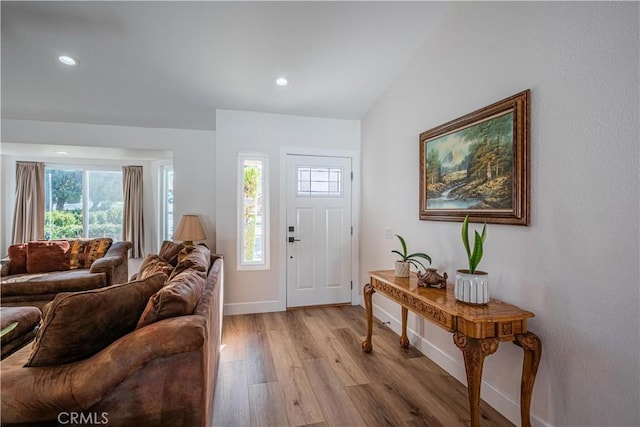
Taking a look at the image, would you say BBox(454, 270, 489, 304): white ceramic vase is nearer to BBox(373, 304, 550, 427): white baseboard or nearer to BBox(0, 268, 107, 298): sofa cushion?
→ BBox(373, 304, 550, 427): white baseboard

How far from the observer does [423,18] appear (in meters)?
2.35

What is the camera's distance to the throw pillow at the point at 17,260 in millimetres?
3518

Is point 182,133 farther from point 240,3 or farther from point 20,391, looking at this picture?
point 20,391

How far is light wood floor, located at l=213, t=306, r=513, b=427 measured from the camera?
5.88ft

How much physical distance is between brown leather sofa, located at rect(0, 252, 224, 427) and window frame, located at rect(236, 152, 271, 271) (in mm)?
2266

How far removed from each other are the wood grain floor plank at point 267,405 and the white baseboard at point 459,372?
134 cm

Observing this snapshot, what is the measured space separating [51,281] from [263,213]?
248cm

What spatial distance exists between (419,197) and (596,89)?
56.0 inches

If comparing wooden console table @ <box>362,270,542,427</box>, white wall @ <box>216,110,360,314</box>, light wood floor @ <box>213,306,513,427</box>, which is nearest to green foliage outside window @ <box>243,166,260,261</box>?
white wall @ <box>216,110,360,314</box>

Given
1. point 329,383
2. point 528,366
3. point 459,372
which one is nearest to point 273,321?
point 329,383

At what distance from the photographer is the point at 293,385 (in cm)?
211

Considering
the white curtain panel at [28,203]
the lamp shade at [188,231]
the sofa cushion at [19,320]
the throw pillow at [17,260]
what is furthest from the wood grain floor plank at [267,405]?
the white curtain panel at [28,203]

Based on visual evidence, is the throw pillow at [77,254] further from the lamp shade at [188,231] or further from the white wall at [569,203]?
the white wall at [569,203]

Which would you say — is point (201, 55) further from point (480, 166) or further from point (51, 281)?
point (51, 281)
